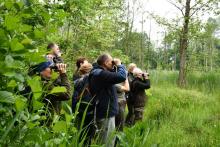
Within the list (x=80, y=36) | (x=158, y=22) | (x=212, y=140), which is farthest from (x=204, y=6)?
(x=212, y=140)

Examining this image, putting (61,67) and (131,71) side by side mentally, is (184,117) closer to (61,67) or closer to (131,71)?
(131,71)

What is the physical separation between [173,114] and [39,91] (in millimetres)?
8610

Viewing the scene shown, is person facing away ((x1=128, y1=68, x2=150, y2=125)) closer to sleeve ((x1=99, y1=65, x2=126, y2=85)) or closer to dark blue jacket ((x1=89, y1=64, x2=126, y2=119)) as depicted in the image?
dark blue jacket ((x1=89, y1=64, x2=126, y2=119))

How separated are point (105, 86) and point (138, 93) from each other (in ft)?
9.94

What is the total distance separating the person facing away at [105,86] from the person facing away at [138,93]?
2.52 meters

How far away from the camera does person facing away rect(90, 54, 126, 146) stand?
5.40m

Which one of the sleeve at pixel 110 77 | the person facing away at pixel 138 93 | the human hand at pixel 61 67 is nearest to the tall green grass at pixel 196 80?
the person facing away at pixel 138 93

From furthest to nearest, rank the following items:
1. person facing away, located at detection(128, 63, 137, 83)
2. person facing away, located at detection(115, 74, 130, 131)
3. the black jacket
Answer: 1. person facing away, located at detection(128, 63, 137, 83)
2. the black jacket
3. person facing away, located at detection(115, 74, 130, 131)

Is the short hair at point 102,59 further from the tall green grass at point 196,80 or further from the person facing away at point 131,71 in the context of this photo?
the tall green grass at point 196,80

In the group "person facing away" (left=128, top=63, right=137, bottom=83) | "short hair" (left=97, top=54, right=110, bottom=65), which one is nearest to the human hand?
"short hair" (left=97, top=54, right=110, bottom=65)

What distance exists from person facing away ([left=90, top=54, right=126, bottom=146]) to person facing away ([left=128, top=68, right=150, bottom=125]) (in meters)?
2.52

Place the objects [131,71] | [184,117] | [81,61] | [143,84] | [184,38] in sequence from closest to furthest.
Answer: [81,61]
[143,84]
[131,71]
[184,117]
[184,38]

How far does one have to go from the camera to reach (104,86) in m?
5.55

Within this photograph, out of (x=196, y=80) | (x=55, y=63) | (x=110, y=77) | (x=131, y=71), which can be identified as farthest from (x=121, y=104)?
(x=196, y=80)
